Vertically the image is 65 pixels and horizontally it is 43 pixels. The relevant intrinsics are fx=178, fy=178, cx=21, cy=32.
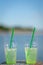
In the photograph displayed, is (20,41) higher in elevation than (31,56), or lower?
higher

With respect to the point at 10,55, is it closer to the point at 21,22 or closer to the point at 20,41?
the point at 20,41

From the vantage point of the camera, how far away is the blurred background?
1.31m

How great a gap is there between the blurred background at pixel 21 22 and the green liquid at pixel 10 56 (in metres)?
0.07

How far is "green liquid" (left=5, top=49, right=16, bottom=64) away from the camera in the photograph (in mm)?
1230

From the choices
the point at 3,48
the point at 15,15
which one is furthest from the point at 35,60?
the point at 15,15

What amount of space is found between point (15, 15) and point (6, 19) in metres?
0.07

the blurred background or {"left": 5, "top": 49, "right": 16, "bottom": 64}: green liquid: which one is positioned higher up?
the blurred background

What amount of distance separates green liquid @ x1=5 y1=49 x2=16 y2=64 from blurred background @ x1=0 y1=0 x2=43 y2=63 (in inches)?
2.7

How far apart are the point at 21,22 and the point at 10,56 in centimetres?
26

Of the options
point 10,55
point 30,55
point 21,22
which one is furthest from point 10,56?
point 21,22

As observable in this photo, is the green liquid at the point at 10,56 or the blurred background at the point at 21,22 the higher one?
the blurred background at the point at 21,22

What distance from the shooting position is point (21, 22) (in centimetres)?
131

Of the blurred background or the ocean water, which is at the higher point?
the blurred background

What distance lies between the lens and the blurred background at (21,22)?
131 centimetres
